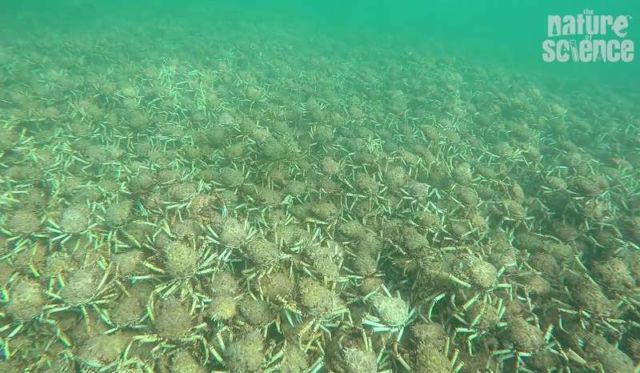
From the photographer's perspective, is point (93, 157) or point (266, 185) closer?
point (266, 185)

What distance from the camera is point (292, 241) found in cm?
620

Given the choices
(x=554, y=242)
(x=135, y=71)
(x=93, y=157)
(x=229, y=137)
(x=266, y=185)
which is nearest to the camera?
(x=554, y=242)

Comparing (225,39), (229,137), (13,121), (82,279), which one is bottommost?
(82,279)

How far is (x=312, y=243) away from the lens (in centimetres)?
643

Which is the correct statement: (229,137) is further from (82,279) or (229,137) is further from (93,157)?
(82,279)

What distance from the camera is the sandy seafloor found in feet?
16.1

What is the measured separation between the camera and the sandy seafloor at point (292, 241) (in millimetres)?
4902

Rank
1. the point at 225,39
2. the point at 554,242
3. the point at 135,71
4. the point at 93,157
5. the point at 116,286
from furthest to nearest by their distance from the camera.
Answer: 1. the point at 225,39
2. the point at 135,71
3. the point at 93,157
4. the point at 554,242
5. the point at 116,286

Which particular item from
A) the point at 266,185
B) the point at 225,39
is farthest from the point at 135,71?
the point at 225,39

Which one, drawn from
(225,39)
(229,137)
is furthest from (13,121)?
(225,39)

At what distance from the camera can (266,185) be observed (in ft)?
25.7

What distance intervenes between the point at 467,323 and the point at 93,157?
8.88 m

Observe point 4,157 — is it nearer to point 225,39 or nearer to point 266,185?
point 266,185

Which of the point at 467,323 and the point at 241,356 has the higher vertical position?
the point at 241,356
